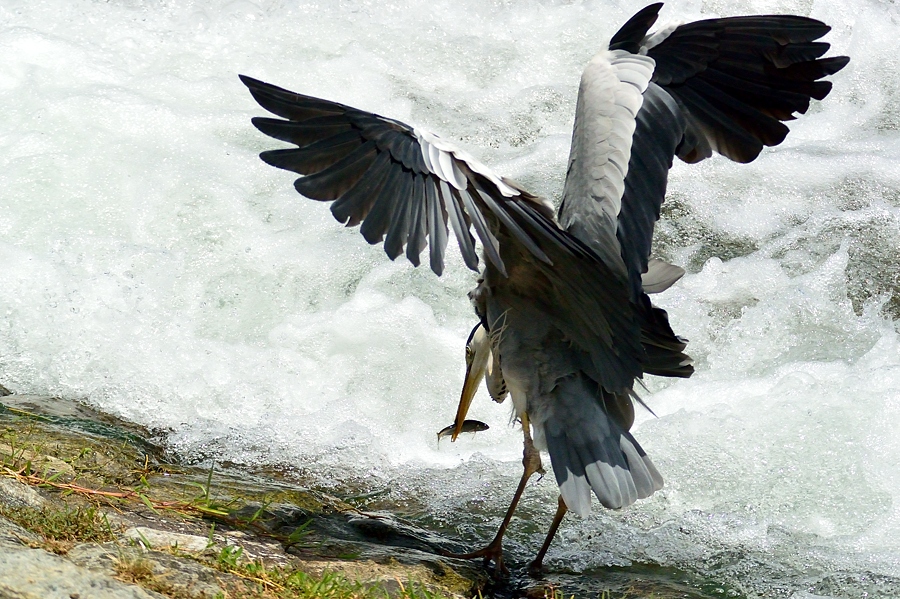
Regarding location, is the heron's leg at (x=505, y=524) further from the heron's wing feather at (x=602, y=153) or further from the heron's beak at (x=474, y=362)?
the heron's wing feather at (x=602, y=153)

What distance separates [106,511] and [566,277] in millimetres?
1549

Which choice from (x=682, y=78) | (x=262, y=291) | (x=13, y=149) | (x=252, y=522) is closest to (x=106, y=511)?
(x=252, y=522)

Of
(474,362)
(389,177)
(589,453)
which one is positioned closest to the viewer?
(389,177)

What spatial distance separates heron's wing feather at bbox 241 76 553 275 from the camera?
2.93 meters

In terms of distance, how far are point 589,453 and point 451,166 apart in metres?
1.05

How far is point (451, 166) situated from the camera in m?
2.92

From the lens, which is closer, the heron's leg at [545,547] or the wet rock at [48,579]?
the wet rock at [48,579]

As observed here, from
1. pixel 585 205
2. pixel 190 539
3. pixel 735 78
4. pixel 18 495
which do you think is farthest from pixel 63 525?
pixel 735 78

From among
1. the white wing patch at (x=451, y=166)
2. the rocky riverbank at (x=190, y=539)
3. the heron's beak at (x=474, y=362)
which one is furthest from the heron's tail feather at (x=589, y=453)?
the white wing patch at (x=451, y=166)

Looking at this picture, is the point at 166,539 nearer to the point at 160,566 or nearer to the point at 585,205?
the point at 160,566

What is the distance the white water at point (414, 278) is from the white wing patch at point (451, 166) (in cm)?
144

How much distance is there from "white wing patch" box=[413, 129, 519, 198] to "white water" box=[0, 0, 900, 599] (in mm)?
1436

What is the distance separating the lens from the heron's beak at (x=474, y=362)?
382 centimetres

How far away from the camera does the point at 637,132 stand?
11.5ft
